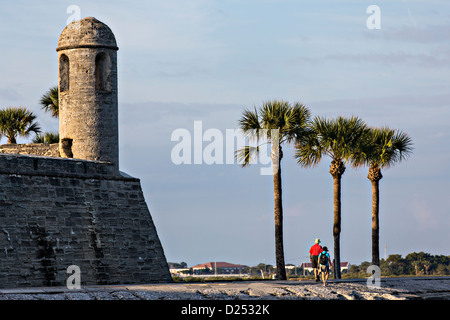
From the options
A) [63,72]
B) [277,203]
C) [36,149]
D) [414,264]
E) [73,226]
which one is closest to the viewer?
[73,226]

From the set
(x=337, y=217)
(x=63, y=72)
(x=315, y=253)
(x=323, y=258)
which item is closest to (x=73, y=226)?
(x=63, y=72)

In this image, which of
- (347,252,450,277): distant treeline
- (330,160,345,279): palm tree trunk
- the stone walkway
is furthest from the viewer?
(347,252,450,277): distant treeline

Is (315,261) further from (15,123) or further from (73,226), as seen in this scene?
(15,123)

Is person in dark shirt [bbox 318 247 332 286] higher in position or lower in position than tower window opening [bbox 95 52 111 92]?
lower

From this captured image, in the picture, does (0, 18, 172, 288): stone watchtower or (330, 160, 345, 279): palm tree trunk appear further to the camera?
(330, 160, 345, 279): palm tree trunk

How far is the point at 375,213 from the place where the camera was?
137 feet

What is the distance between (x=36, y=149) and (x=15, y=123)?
10.3m

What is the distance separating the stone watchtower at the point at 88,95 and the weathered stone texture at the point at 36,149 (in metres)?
1.19

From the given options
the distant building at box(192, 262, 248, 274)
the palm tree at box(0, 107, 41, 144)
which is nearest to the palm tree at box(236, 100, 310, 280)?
the palm tree at box(0, 107, 41, 144)

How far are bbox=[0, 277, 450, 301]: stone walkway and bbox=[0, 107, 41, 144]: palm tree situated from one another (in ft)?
74.7

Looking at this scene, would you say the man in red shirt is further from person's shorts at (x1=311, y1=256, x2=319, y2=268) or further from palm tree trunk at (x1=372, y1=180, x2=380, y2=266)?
palm tree trunk at (x1=372, y1=180, x2=380, y2=266)

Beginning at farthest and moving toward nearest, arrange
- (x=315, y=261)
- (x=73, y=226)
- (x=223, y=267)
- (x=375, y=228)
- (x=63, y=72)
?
1. (x=223, y=267)
2. (x=375, y=228)
3. (x=63, y=72)
4. (x=73, y=226)
5. (x=315, y=261)

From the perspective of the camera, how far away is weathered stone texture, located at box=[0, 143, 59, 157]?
120 ft

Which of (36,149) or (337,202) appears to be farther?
(337,202)
